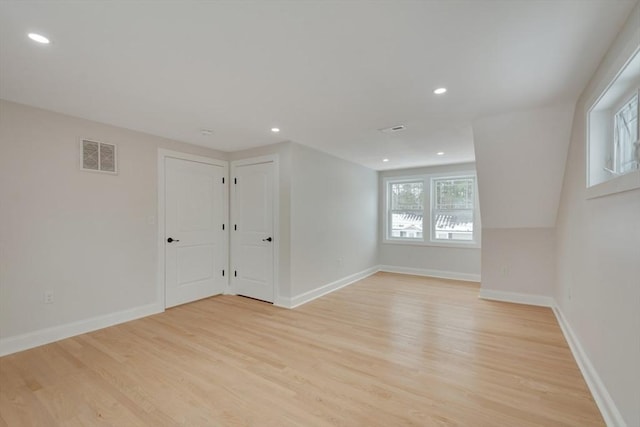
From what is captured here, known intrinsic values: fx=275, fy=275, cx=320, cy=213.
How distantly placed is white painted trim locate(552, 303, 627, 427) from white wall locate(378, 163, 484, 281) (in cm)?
271

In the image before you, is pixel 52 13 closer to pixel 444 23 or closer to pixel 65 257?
pixel 444 23

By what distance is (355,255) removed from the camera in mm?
5691

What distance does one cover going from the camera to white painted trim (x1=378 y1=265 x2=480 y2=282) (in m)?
5.60

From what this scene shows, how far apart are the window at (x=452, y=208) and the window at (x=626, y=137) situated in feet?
12.2

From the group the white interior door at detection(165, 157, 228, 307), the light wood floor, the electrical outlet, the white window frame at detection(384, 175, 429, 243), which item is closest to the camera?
the light wood floor

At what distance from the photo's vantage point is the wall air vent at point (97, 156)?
312cm

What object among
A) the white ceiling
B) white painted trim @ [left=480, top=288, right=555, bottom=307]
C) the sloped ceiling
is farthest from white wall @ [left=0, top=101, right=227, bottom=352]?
white painted trim @ [left=480, top=288, right=555, bottom=307]

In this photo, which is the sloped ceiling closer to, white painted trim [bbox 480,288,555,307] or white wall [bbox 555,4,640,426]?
white wall [bbox 555,4,640,426]

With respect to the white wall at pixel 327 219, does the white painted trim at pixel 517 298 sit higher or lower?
lower

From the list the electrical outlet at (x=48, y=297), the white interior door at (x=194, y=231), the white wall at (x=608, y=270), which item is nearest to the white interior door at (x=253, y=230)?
the white interior door at (x=194, y=231)

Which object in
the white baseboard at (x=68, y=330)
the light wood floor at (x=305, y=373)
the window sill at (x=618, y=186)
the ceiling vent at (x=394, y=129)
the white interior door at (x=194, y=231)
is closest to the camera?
the window sill at (x=618, y=186)

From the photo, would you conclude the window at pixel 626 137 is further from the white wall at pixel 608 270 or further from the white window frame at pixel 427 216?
the white window frame at pixel 427 216

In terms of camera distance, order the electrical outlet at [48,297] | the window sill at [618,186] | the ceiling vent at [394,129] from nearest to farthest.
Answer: the window sill at [618,186]
the electrical outlet at [48,297]
the ceiling vent at [394,129]

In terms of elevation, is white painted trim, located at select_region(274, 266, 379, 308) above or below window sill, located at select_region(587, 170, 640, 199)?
below
